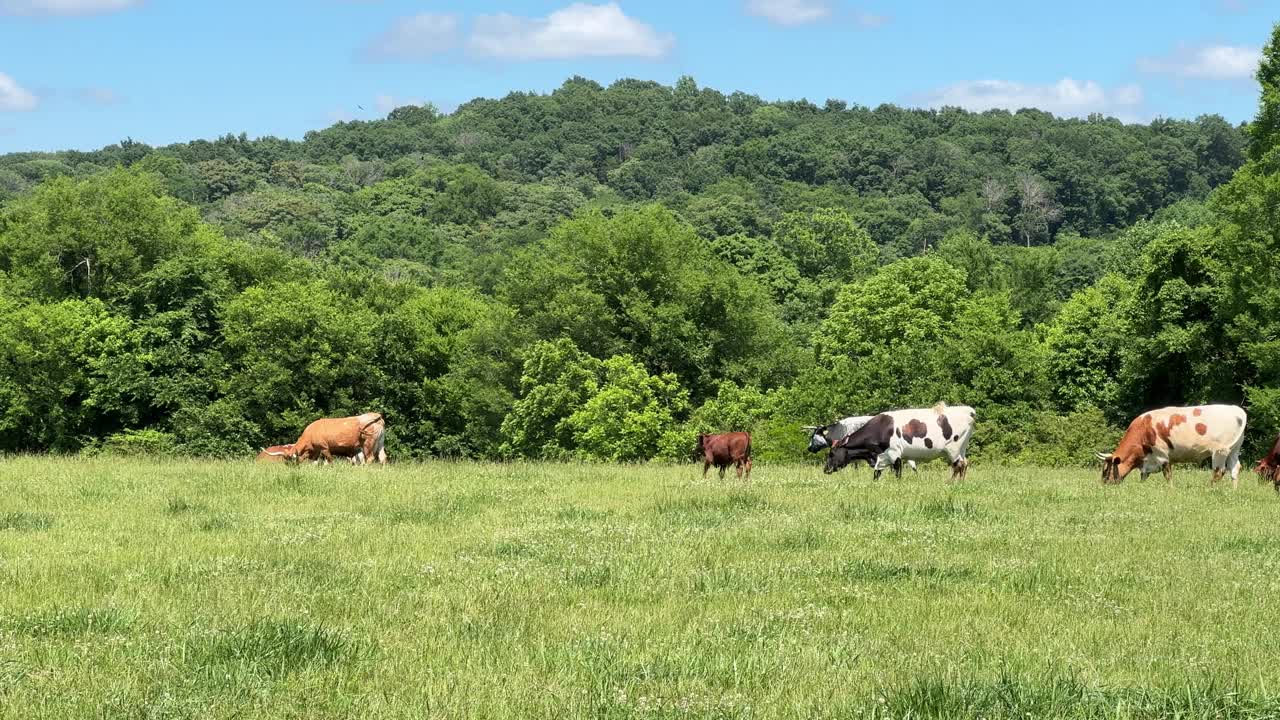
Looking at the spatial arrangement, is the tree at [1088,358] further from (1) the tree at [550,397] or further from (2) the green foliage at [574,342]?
(1) the tree at [550,397]

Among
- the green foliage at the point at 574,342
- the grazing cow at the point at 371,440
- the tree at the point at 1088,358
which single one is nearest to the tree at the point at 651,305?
the green foliage at the point at 574,342

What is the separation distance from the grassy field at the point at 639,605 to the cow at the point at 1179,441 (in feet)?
18.5

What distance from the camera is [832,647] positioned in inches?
359

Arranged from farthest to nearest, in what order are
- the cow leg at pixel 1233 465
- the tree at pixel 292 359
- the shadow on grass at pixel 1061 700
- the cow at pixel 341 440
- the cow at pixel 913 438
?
1. the tree at pixel 292 359
2. the cow at pixel 341 440
3. the cow at pixel 913 438
4. the cow leg at pixel 1233 465
5. the shadow on grass at pixel 1061 700

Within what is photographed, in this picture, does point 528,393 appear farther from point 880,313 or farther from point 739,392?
point 880,313

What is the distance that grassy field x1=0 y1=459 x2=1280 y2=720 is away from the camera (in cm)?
761

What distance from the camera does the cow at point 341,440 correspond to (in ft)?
110

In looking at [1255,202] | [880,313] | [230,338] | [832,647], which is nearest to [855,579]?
[832,647]

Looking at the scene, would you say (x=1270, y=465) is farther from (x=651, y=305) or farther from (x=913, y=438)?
(x=651, y=305)

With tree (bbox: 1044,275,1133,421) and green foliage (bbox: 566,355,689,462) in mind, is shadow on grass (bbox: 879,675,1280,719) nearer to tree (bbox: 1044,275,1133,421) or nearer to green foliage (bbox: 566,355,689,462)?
green foliage (bbox: 566,355,689,462)

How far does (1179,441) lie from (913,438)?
5354mm

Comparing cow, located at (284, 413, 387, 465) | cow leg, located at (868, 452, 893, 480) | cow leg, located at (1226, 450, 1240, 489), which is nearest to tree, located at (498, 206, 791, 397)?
cow, located at (284, 413, 387, 465)

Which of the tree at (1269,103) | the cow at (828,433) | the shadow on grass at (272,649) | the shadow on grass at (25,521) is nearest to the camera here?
the shadow on grass at (272,649)

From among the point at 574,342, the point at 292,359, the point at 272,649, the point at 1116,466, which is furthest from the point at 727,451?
the point at 292,359
